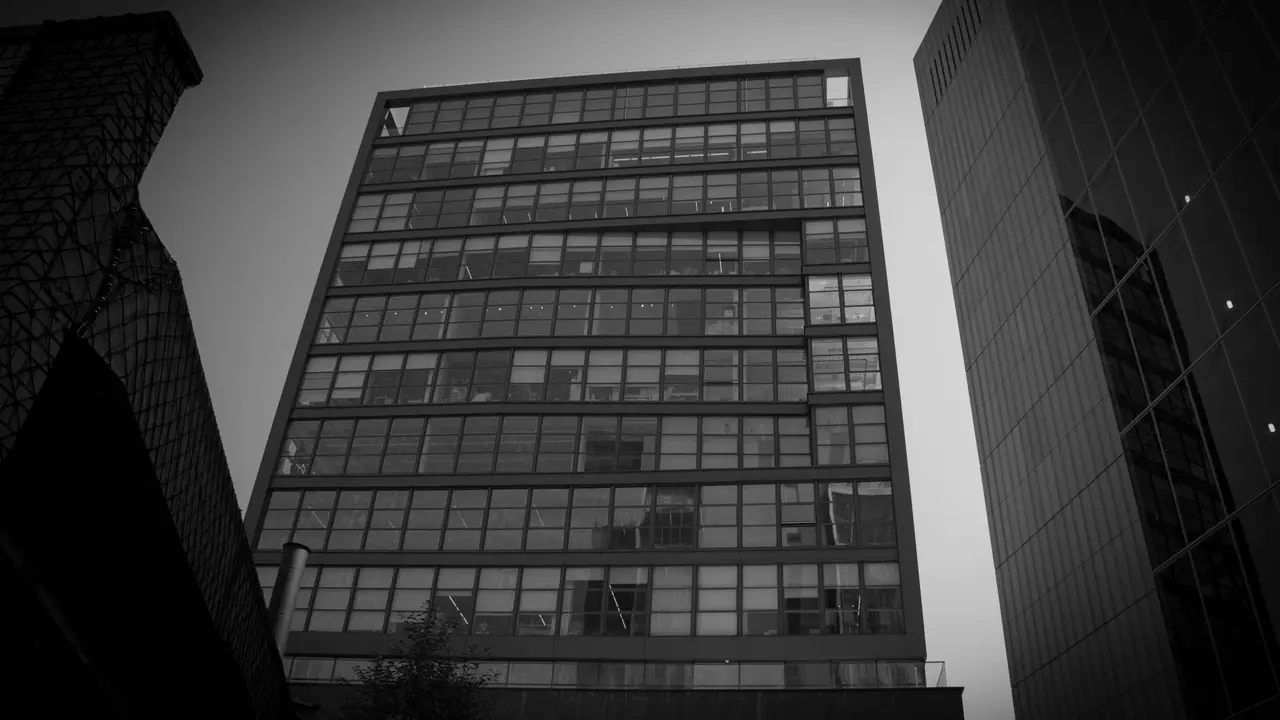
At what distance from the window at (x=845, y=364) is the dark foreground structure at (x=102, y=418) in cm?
3271

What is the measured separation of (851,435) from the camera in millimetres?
45344

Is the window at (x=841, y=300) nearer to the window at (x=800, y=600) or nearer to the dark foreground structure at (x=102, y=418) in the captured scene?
the window at (x=800, y=600)

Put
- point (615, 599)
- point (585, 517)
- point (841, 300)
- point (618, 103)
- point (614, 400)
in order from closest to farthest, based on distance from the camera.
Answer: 1. point (615, 599)
2. point (585, 517)
3. point (614, 400)
4. point (841, 300)
5. point (618, 103)

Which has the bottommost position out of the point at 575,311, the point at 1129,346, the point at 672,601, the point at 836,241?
the point at 672,601

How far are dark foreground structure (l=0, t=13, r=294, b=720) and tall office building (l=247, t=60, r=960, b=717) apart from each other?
75.2 ft

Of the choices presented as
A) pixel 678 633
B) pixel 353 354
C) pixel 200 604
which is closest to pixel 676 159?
pixel 353 354

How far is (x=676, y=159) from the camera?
2304 inches

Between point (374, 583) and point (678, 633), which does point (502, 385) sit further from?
point (678, 633)

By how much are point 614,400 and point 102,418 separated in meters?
35.0

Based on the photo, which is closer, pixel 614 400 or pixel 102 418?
pixel 102 418

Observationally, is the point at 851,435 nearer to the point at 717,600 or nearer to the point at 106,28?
the point at 717,600

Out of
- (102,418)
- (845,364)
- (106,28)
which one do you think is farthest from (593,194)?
(102,418)

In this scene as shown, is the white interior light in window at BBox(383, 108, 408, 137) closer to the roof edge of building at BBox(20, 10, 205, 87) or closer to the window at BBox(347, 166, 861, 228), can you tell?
the window at BBox(347, 166, 861, 228)

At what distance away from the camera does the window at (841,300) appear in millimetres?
49781
